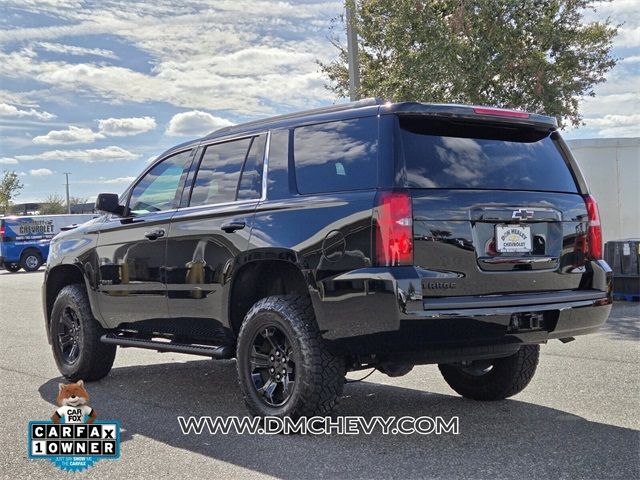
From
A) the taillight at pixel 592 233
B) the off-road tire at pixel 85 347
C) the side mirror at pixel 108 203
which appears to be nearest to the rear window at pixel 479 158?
the taillight at pixel 592 233

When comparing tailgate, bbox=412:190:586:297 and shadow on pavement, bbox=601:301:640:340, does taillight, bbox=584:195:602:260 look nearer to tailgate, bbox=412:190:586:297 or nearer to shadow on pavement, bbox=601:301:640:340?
tailgate, bbox=412:190:586:297

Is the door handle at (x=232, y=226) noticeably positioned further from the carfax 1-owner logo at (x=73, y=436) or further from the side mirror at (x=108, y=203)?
the side mirror at (x=108, y=203)

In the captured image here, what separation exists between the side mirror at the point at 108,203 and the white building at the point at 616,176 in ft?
33.5

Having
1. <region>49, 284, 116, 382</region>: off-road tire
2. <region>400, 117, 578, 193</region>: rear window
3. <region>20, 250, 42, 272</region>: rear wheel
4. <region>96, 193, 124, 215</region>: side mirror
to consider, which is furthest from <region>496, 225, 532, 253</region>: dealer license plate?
<region>20, 250, 42, 272</region>: rear wheel

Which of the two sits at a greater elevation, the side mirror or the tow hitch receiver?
the side mirror

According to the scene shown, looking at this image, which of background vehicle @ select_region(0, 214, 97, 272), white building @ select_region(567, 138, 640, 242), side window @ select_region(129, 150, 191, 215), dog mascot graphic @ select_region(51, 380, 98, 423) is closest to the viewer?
dog mascot graphic @ select_region(51, 380, 98, 423)

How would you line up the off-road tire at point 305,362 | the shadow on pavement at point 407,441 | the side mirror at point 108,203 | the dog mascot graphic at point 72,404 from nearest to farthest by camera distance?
1. the shadow on pavement at point 407,441
2. the off-road tire at point 305,362
3. the dog mascot graphic at point 72,404
4. the side mirror at point 108,203

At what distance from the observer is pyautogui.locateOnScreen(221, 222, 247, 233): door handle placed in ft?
16.6

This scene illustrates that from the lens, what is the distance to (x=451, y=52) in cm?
1336

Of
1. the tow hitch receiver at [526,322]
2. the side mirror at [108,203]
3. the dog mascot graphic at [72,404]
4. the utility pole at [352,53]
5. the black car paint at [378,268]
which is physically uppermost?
the utility pole at [352,53]

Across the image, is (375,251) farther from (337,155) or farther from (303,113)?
(303,113)

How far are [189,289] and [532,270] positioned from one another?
2381mm

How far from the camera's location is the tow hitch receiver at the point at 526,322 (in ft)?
14.4

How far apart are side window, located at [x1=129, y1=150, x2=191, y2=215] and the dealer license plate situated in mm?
2597
